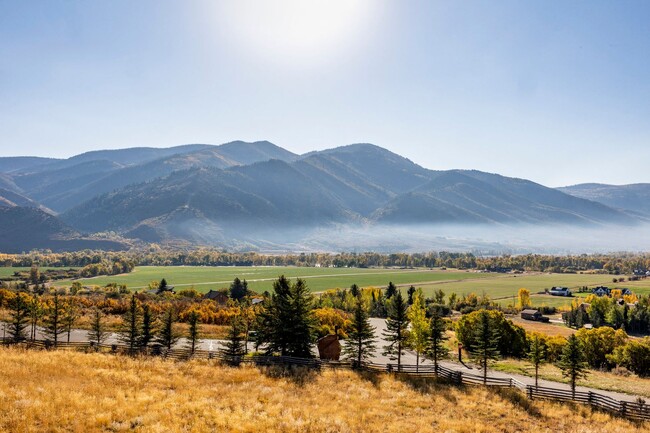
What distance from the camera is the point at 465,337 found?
7450 centimetres

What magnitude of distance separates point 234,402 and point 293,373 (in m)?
11.1

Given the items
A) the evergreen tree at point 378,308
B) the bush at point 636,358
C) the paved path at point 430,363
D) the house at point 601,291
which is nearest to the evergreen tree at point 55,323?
the paved path at point 430,363

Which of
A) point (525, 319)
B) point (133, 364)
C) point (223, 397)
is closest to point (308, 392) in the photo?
point (223, 397)

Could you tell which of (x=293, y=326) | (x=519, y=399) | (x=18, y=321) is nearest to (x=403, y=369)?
(x=519, y=399)

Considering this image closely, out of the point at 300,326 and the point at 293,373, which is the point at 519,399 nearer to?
the point at 293,373

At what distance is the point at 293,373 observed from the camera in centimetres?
4256

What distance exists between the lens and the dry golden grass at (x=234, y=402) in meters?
26.3

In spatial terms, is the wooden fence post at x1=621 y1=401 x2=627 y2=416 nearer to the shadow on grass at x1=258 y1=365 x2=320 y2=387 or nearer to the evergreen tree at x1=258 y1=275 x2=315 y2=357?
the shadow on grass at x1=258 y1=365 x2=320 y2=387

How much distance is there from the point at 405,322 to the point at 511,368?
1637 cm

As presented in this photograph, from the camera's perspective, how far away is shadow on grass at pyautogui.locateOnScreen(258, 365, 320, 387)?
40.4m

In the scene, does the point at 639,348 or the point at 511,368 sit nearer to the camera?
the point at 511,368

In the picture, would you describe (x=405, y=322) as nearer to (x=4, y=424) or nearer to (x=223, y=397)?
(x=223, y=397)

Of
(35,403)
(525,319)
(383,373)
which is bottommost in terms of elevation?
(525,319)

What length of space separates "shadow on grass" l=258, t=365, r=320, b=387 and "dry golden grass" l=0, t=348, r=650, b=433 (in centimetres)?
29
